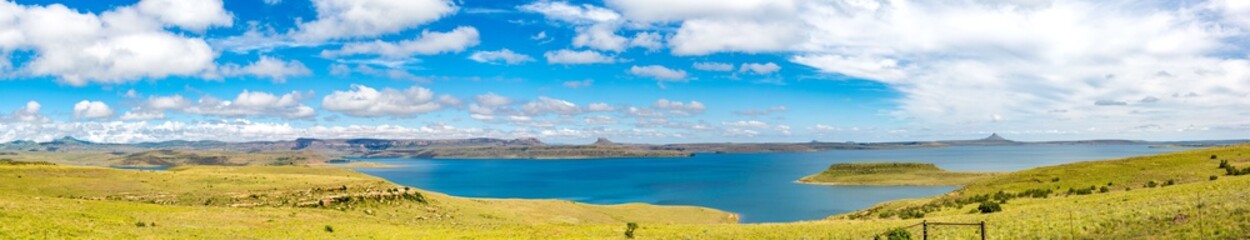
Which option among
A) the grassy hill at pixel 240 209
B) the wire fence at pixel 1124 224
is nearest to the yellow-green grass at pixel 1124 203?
the wire fence at pixel 1124 224

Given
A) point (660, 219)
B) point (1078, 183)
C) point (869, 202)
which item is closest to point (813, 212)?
point (869, 202)

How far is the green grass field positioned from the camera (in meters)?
31.7

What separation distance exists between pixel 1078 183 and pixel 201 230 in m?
75.3

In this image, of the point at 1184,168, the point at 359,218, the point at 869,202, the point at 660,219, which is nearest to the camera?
the point at 359,218

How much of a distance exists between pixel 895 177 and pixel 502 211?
442 feet

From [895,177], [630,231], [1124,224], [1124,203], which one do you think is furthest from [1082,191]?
[895,177]

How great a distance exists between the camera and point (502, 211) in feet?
263

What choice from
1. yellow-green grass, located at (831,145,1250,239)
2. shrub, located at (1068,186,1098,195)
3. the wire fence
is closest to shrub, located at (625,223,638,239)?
the wire fence

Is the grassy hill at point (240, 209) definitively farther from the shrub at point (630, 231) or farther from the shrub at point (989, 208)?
the shrub at point (989, 208)

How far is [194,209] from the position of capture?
5241cm

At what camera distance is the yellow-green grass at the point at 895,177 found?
6949 inches

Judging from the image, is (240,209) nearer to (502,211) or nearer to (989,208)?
(502,211)

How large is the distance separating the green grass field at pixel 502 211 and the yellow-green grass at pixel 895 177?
9264 cm

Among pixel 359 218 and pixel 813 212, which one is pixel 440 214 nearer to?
pixel 359 218
